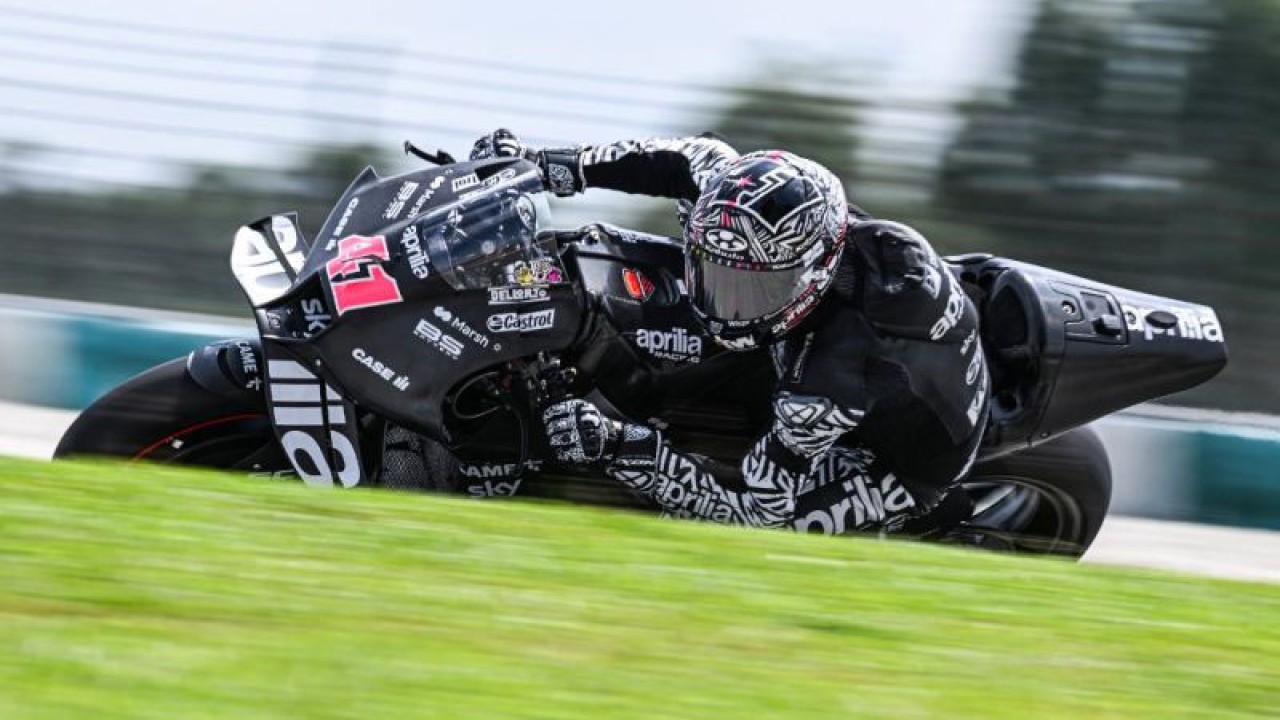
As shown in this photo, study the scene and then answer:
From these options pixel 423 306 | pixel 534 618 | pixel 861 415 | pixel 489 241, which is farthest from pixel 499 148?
pixel 534 618

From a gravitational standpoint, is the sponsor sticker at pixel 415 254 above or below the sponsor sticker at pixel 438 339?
above

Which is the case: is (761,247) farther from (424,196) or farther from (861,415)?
(424,196)

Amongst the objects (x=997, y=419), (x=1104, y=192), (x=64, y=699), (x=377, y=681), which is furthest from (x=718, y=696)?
(x=1104, y=192)

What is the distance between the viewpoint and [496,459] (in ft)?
16.0

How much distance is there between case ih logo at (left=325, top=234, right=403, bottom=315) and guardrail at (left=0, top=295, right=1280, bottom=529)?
232 centimetres

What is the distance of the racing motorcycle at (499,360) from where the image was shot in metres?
4.70

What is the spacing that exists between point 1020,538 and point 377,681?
2.84 meters

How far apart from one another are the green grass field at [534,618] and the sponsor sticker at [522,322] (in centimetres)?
54

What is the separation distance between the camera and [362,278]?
4703 millimetres

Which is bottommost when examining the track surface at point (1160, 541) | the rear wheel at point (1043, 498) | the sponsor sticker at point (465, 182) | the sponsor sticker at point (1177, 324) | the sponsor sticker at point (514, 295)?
the track surface at point (1160, 541)

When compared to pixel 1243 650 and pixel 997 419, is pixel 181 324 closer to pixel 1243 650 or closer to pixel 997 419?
pixel 997 419

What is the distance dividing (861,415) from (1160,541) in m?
2.02

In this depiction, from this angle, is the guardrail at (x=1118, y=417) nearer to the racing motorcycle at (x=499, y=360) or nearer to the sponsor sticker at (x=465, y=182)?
the racing motorcycle at (x=499, y=360)

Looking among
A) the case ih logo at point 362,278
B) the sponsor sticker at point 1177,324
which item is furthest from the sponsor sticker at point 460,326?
the sponsor sticker at point 1177,324
